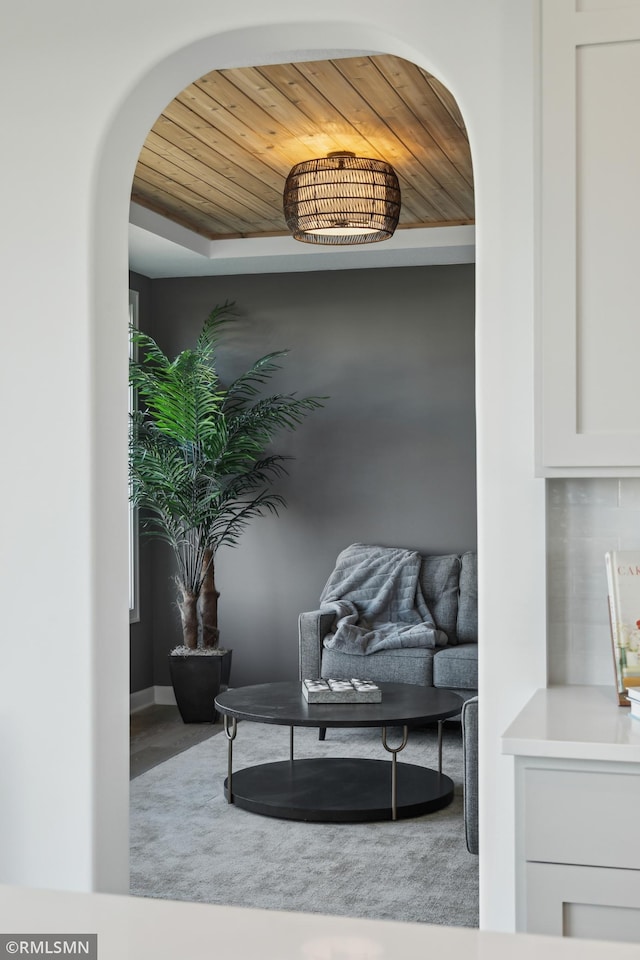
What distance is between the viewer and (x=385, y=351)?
670 centimetres

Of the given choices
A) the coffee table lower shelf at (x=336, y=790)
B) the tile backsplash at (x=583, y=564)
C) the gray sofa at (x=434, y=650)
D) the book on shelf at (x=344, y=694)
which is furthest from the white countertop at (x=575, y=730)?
the gray sofa at (x=434, y=650)

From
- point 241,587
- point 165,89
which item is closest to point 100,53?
point 165,89

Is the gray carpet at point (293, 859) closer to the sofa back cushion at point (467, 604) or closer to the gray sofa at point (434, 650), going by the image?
the gray sofa at point (434, 650)

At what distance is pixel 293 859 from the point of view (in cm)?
383

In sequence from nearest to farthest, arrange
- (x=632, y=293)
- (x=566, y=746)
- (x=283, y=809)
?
(x=566, y=746) → (x=632, y=293) → (x=283, y=809)

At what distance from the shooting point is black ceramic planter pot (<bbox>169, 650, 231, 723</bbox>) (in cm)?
615

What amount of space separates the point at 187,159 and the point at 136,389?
6.27ft

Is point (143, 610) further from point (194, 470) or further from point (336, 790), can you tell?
point (336, 790)

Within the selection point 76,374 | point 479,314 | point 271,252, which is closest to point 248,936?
point 479,314

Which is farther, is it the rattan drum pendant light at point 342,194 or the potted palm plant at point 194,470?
the potted palm plant at point 194,470

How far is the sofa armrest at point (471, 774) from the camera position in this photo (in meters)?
Answer: 3.74

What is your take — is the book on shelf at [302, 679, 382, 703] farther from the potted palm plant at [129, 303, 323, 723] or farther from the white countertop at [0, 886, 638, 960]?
the white countertop at [0, 886, 638, 960]

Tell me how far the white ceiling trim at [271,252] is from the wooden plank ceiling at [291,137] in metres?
0.10

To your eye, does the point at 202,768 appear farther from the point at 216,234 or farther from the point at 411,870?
the point at 216,234
